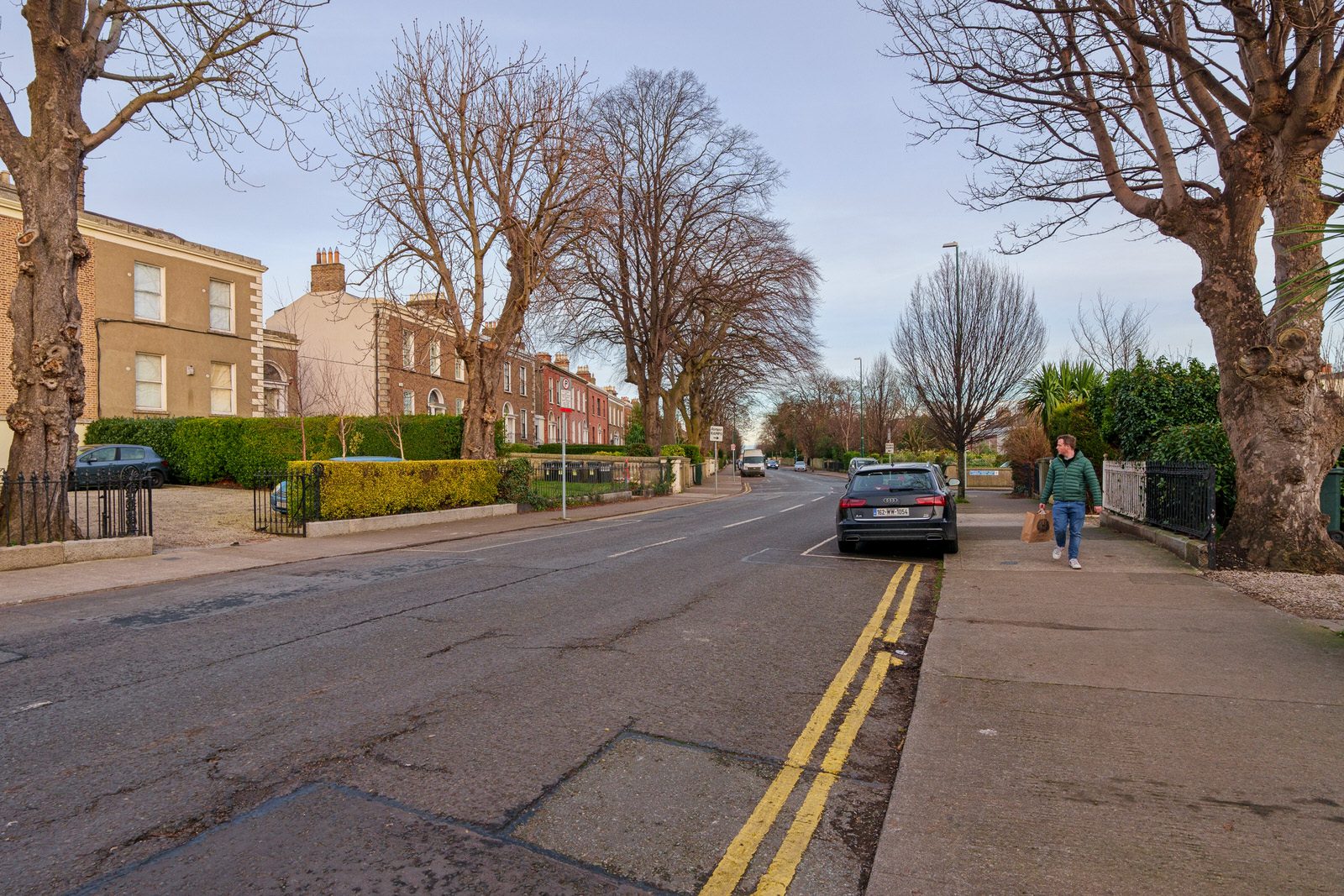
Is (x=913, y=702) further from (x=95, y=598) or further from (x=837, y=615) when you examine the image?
(x=95, y=598)

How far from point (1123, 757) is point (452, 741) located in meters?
3.48

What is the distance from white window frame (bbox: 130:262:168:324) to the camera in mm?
25938

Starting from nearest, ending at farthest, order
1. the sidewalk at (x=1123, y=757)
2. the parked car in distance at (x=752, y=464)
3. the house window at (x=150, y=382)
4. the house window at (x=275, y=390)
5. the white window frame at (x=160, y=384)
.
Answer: the sidewalk at (x=1123, y=757)
the white window frame at (x=160, y=384)
the house window at (x=150, y=382)
the house window at (x=275, y=390)
the parked car in distance at (x=752, y=464)

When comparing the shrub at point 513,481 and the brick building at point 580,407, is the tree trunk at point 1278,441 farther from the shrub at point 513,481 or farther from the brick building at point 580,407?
the brick building at point 580,407

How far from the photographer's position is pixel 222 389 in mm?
29094

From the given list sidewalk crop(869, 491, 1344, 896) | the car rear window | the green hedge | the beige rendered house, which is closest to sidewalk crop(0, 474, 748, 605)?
the car rear window

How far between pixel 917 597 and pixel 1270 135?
7212 millimetres

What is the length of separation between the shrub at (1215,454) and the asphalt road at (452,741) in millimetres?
6269

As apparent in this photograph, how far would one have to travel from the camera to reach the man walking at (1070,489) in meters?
10.3

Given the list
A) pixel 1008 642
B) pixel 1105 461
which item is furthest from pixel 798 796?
pixel 1105 461

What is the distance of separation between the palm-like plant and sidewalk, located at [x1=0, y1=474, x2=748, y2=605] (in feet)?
61.0

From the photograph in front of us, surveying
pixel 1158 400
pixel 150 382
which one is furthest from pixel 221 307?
pixel 1158 400

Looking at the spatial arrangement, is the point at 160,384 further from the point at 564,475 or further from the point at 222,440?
the point at 564,475

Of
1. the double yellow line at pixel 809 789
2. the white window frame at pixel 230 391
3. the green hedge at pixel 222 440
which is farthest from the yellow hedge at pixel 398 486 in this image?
the white window frame at pixel 230 391
